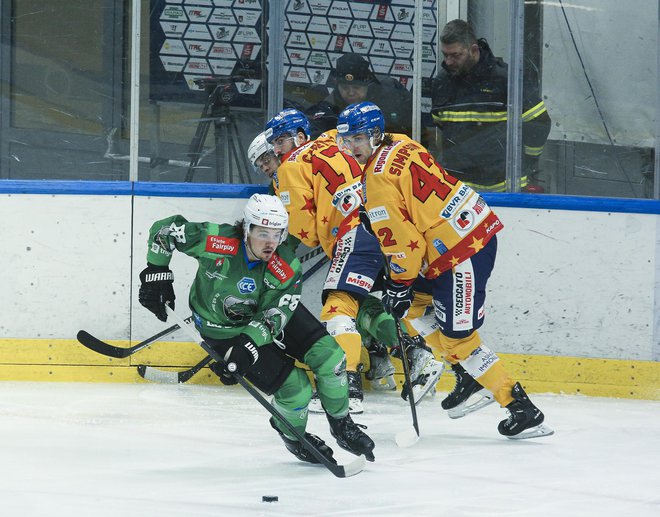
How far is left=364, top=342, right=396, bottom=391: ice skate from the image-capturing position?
17.8ft

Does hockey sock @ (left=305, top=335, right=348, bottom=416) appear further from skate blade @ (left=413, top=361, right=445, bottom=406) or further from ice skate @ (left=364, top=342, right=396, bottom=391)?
ice skate @ (left=364, top=342, right=396, bottom=391)

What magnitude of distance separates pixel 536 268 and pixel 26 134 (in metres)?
2.63

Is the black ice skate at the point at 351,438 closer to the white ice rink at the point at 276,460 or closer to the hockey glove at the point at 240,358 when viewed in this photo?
the white ice rink at the point at 276,460

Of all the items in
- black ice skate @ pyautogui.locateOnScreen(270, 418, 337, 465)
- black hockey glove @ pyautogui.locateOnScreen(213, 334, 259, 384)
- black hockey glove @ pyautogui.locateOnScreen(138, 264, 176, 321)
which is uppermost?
black hockey glove @ pyautogui.locateOnScreen(138, 264, 176, 321)

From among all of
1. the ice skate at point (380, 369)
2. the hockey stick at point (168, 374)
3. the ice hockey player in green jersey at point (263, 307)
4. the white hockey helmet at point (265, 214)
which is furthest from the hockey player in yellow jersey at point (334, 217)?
the white hockey helmet at point (265, 214)

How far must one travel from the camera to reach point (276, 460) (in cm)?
389

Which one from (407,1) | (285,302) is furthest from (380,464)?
(407,1)

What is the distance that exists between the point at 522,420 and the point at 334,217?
4.45ft

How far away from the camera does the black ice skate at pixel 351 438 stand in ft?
12.2

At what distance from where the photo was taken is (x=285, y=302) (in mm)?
3719

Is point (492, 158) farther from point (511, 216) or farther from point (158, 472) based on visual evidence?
point (158, 472)

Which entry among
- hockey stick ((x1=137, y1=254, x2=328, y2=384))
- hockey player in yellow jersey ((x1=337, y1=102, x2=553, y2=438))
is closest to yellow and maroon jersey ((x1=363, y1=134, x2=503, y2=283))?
hockey player in yellow jersey ((x1=337, y1=102, x2=553, y2=438))

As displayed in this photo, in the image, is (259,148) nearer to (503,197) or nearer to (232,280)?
(503,197)

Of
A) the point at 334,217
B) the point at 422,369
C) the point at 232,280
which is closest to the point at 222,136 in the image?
the point at 334,217
